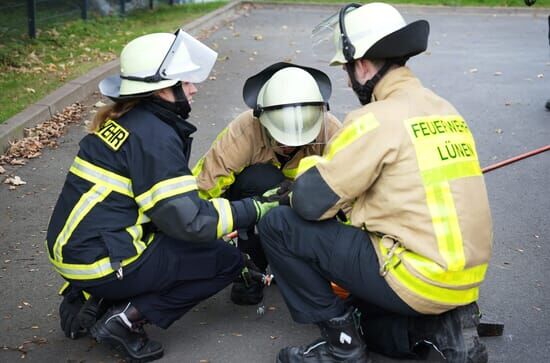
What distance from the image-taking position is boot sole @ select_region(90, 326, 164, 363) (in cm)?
367

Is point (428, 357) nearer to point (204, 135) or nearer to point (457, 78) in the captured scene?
point (204, 135)

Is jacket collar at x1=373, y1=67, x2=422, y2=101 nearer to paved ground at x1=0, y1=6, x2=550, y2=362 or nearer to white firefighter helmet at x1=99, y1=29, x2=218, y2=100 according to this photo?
white firefighter helmet at x1=99, y1=29, x2=218, y2=100

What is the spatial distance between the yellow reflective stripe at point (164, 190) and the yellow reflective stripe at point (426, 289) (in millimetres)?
923

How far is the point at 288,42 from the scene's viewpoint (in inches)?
464

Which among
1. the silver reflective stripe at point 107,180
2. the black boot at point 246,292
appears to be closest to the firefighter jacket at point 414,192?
the silver reflective stripe at point 107,180

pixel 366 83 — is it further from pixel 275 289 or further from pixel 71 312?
pixel 71 312

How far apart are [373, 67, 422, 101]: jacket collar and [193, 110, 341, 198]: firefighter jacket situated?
74cm

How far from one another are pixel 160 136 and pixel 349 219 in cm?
88

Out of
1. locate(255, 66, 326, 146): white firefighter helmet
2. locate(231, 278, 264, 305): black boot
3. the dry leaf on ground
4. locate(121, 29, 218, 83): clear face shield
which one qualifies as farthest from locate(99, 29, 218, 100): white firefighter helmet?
the dry leaf on ground

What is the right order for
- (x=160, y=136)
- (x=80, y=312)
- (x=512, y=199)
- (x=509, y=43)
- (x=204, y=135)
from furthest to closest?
(x=509, y=43) → (x=204, y=135) → (x=512, y=199) → (x=80, y=312) → (x=160, y=136)

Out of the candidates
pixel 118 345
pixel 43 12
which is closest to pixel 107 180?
pixel 118 345

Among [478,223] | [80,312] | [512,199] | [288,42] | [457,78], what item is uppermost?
[478,223]

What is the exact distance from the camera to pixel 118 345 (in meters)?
3.69

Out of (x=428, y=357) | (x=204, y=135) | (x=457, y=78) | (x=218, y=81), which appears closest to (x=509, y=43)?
(x=457, y=78)
